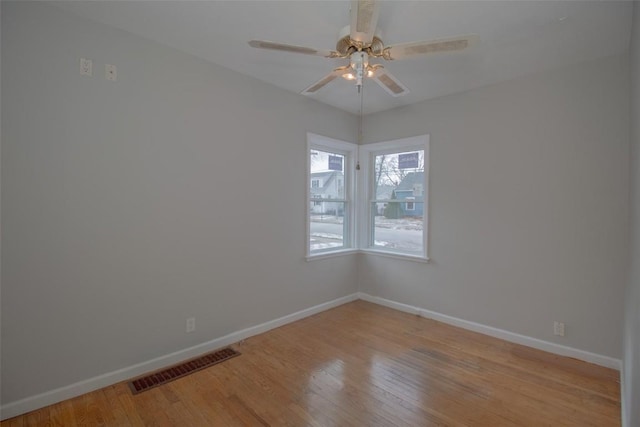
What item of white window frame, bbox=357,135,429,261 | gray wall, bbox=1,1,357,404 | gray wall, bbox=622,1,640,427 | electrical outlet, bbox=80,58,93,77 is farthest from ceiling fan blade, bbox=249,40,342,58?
white window frame, bbox=357,135,429,261

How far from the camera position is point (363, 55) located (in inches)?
76.4

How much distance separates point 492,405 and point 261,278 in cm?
227

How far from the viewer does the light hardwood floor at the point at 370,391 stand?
1984 mm

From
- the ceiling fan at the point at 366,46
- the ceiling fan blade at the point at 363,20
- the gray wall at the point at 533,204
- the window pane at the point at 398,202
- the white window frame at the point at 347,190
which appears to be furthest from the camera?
the white window frame at the point at 347,190

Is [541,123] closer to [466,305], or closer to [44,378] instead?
[466,305]

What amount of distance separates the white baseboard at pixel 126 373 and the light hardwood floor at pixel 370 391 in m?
0.05

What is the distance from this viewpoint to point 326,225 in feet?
13.7

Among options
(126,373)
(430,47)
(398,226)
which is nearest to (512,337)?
(398,226)

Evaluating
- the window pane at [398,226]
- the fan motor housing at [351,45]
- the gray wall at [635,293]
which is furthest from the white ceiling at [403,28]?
the window pane at [398,226]

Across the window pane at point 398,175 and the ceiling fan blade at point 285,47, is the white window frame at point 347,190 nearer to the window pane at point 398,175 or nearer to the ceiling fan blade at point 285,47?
the window pane at point 398,175

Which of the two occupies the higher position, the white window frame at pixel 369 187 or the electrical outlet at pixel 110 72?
the electrical outlet at pixel 110 72

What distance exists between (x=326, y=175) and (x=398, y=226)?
120 cm

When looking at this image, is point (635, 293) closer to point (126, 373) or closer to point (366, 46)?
point (366, 46)

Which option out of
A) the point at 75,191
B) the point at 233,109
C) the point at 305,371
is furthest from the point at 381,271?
the point at 75,191
